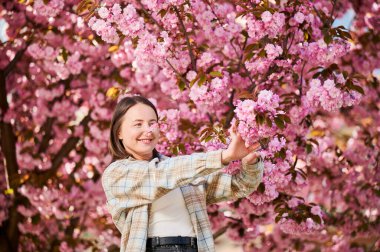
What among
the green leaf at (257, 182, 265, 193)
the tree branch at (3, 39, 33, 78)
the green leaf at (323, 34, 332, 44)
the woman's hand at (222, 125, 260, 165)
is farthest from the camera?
the tree branch at (3, 39, 33, 78)

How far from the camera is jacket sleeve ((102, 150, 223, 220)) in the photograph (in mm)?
3021

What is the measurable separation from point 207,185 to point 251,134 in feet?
1.84

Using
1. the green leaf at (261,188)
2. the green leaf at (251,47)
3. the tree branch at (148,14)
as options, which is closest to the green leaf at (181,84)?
the tree branch at (148,14)

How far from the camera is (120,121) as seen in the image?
3.54 m

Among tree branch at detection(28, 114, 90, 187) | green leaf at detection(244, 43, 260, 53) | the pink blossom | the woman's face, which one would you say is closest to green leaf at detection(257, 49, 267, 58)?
green leaf at detection(244, 43, 260, 53)

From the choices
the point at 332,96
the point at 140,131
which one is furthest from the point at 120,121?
the point at 332,96

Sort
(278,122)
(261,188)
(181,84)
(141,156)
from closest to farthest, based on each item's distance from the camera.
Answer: (278,122) < (141,156) < (261,188) < (181,84)

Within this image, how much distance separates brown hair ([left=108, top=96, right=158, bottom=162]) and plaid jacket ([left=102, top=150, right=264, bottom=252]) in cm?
12

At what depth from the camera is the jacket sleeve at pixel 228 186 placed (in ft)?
11.0

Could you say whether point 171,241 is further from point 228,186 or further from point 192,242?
point 228,186

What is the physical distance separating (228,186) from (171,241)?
1.35ft

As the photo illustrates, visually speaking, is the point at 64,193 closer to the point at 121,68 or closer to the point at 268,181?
the point at 121,68

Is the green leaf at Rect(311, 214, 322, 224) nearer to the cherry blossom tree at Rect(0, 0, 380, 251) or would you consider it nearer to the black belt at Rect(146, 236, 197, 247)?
the cherry blossom tree at Rect(0, 0, 380, 251)

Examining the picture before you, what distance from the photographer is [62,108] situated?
7633 mm
